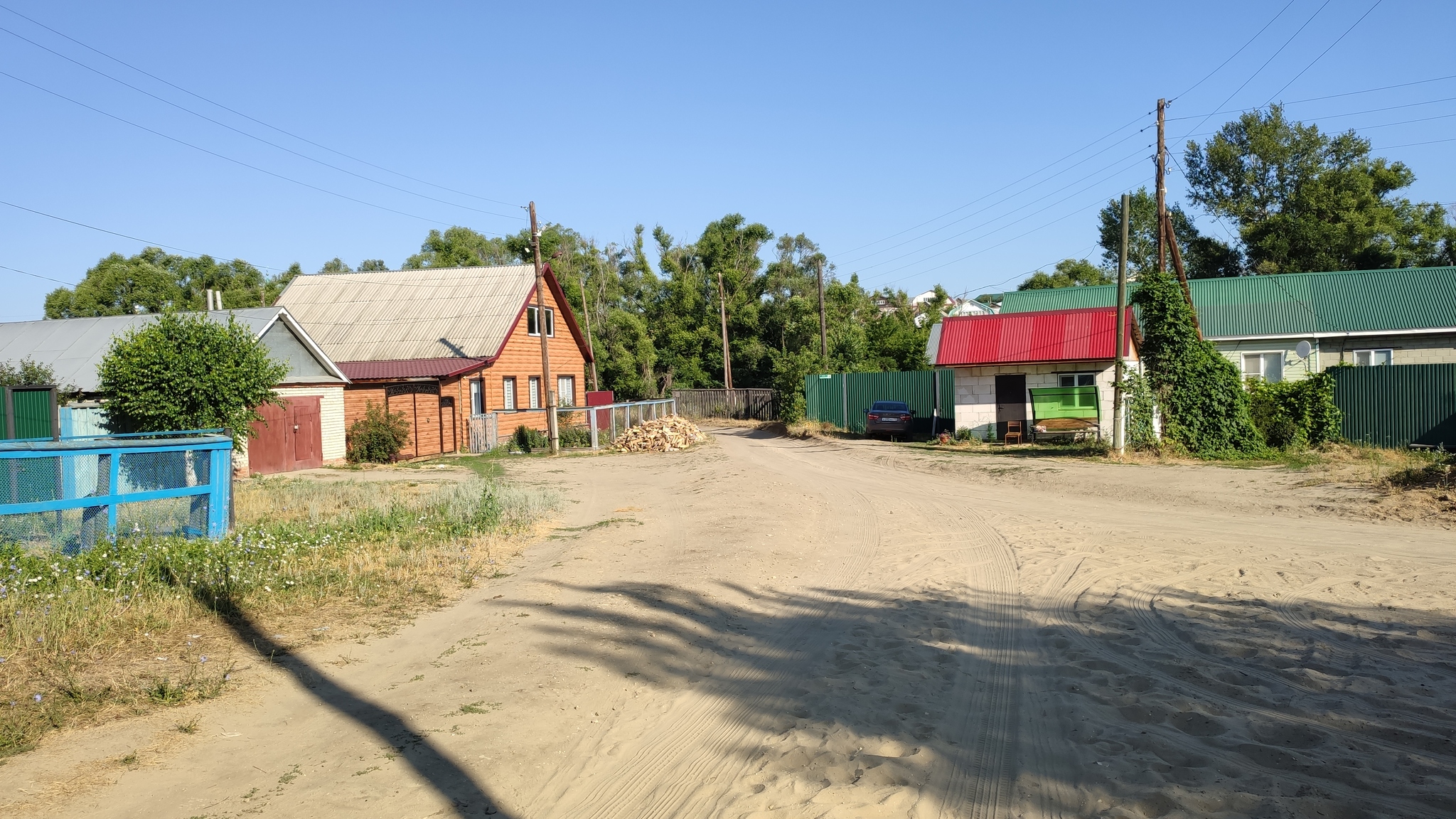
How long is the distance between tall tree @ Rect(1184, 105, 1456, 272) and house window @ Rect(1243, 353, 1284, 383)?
18.2 meters

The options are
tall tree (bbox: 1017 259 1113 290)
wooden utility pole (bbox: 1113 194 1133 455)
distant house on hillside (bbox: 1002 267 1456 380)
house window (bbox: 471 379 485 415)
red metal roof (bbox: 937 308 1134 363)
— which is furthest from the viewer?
tall tree (bbox: 1017 259 1113 290)

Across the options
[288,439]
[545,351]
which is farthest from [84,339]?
[545,351]

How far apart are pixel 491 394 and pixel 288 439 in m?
10.3

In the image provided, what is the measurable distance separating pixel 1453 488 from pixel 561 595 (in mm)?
13704

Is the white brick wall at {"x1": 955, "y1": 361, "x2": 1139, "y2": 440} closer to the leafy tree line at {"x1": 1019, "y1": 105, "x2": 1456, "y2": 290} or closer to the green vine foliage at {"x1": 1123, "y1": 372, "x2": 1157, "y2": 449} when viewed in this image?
the green vine foliage at {"x1": 1123, "y1": 372, "x2": 1157, "y2": 449}

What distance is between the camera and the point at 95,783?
15.4 ft

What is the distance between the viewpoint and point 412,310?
120 ft

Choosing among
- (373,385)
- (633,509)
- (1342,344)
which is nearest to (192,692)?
(633,509)

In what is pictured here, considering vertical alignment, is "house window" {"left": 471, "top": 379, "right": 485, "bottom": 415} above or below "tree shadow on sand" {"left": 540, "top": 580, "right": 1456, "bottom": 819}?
above

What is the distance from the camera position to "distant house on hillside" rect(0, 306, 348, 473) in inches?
901

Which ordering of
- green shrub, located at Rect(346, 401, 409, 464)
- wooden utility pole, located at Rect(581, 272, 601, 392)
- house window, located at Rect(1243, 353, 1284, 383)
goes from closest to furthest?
green shrub, located at Rect(346, 401, 409, 464) → house window, located at Rect(1243, 353, 1284, 383) → wooden utility pole, located at Rect(581, 272, 601, 392)

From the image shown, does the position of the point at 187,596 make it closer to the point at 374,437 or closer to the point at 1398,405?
the point at 374,437

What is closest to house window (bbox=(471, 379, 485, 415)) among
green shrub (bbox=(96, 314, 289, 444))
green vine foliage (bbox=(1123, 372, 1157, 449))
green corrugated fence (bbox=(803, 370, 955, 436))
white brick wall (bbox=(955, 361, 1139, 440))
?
green corrugated fence (bbox=(803, 370, 955, 436))

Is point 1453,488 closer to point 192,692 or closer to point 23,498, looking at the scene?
point 192,692
